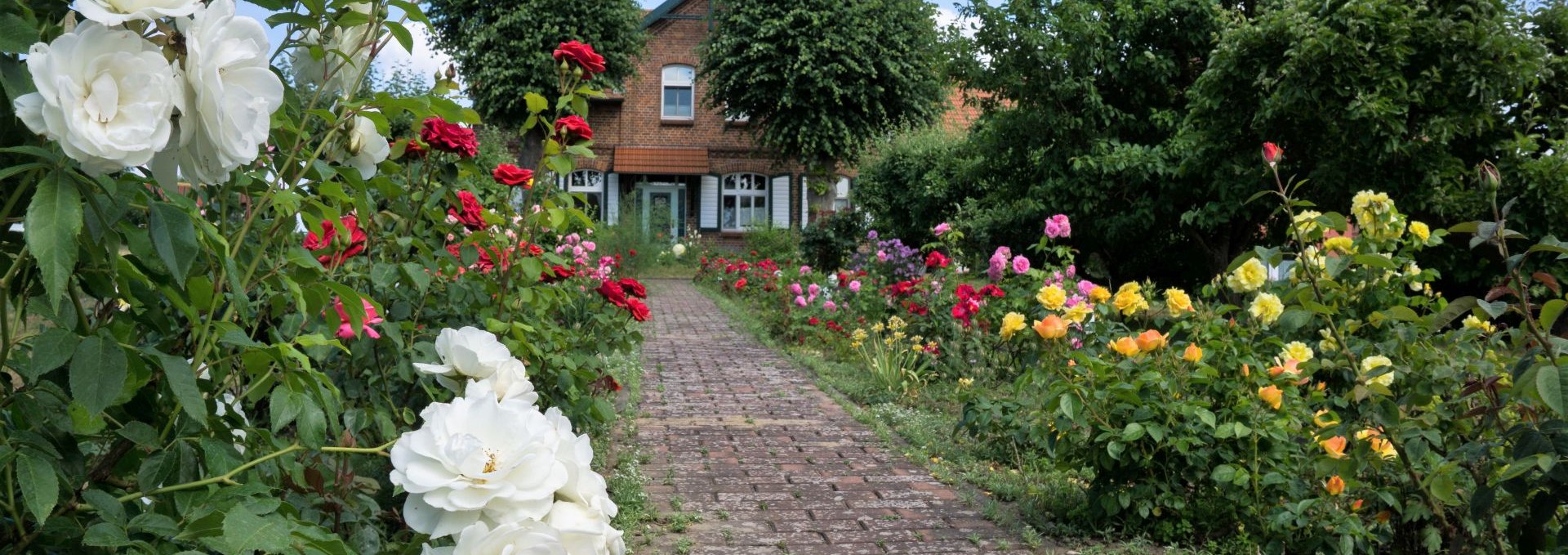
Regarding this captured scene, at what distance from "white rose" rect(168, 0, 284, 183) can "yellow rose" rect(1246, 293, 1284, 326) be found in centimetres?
328

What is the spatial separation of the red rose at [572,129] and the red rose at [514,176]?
197 millimetres

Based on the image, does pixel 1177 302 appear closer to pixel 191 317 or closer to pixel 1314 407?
pixel 1314 407

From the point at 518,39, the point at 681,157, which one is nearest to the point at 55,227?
the point at 518,39

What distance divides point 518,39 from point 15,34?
868 inches

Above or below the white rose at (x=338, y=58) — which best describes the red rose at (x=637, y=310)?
below

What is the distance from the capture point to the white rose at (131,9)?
0.82 m

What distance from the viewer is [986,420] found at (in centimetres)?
412

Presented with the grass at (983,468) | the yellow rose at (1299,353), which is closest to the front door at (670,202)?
the grass at (983,468)

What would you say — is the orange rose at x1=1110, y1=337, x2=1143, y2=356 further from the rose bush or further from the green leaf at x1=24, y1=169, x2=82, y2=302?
the green leaf at x1=24, y1=169, x2=82, y2=302

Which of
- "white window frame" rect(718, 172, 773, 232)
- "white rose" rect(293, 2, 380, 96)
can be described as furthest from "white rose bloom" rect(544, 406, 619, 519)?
"white window frame" rect(718, 172, 773, 232)

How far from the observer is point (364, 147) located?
179 cm

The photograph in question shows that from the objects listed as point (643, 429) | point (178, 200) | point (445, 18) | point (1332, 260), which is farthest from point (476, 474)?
point (445, 18)

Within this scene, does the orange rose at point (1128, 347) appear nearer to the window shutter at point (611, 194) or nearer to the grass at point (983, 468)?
the grass at point (983, 468)

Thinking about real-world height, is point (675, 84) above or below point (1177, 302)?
above
